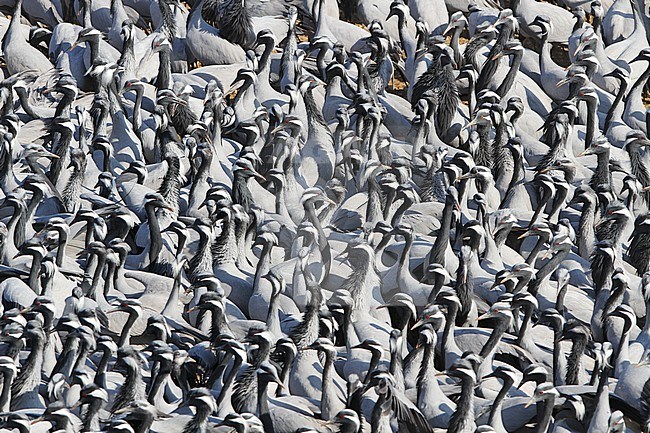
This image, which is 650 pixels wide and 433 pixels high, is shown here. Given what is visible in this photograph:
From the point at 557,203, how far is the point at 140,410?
192 inches

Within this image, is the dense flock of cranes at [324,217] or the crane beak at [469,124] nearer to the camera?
the dense flock of cranes at [324,217]

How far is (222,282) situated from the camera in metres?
11.4

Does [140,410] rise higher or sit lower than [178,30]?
higher

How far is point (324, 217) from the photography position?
488 inches

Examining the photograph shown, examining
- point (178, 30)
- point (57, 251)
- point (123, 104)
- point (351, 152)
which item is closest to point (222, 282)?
point (57, 251)

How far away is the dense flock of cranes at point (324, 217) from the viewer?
973 cm

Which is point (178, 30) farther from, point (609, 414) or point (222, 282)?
point (609, 414)

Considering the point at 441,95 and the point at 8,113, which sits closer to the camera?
the point at 8,113

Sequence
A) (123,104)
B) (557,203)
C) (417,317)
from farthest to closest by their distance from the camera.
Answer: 1. (123,104)
2. (557,203)
3. (417,317)

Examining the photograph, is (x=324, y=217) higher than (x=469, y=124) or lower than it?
lower

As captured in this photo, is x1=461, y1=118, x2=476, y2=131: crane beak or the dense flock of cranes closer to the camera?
the dense flock of cranes

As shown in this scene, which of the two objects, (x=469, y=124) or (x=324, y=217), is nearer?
(x=324, y=217)

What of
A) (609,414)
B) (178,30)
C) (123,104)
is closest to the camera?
(609,414)

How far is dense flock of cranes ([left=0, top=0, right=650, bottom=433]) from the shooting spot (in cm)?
973
